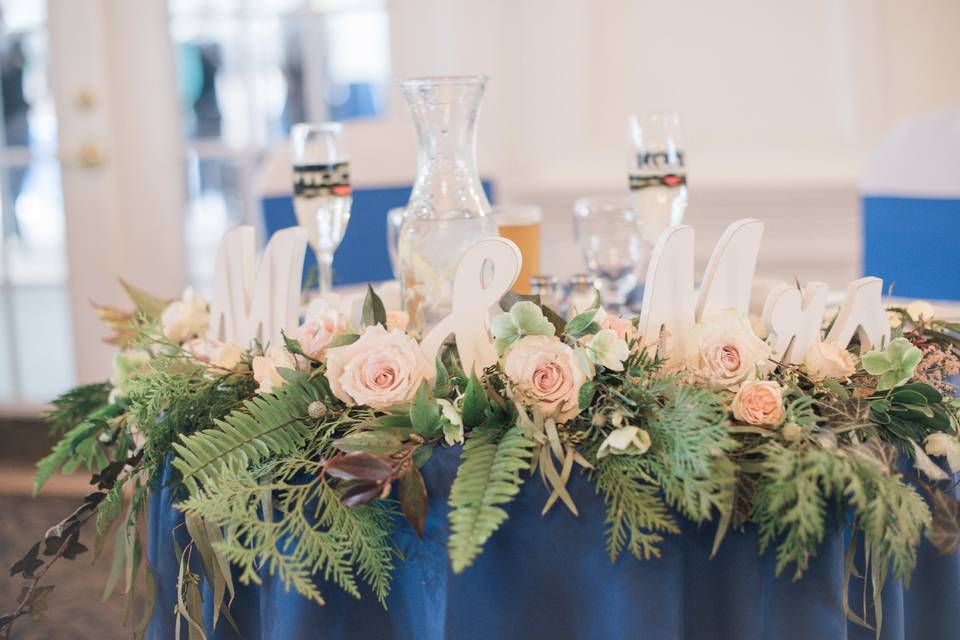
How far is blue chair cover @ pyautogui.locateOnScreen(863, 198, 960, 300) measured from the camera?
79.9 inches

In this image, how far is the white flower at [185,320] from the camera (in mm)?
1219

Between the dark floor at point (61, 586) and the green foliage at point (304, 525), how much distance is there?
134 cm

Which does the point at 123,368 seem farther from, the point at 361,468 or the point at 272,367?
the point at 361,468

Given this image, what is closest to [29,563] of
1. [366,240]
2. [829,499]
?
[829,499]

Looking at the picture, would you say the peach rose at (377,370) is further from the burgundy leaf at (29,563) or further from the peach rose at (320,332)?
the burgundy leaf at (29,563)

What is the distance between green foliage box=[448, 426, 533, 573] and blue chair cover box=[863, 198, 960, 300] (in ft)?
4.76

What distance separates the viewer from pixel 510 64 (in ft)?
10.4

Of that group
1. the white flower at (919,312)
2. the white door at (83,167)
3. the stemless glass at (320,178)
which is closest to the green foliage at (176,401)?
the stemless glass at (320,178)

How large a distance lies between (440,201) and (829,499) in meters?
0.53

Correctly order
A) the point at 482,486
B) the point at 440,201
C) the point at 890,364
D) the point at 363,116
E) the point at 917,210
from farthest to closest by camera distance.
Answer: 1. the point at 363,116
2. the point at 917,210
3. the point at 440,201
4. the point at 890,364
5. the point at 482,486

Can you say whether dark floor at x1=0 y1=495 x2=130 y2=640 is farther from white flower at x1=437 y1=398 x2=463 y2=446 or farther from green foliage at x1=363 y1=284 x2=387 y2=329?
white flower at x1=437 y1=398 x2=463 y2=446

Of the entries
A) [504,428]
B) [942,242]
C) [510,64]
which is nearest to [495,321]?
[504,428]

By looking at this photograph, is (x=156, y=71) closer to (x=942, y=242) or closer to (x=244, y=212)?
(x=244, y=212)

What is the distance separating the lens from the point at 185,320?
4.03ft
